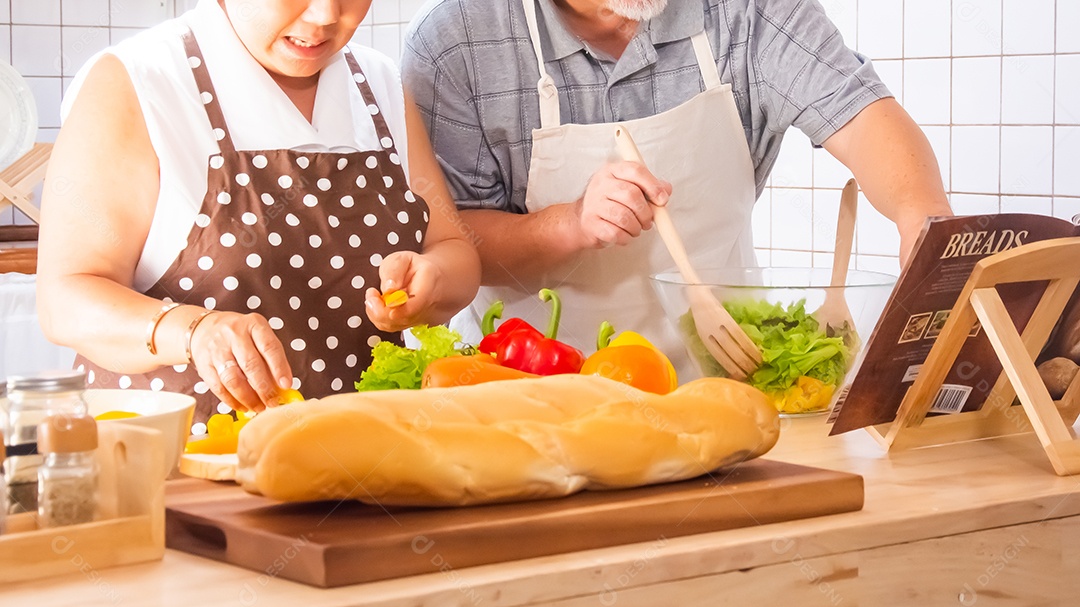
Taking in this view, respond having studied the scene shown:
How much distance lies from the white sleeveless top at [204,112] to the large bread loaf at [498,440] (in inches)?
27.3

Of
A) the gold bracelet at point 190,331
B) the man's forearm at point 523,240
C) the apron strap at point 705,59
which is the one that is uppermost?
the apron strap at point 705,59

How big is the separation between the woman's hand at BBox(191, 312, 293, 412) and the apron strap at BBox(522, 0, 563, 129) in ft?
2.63

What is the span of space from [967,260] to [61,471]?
0.84 metres

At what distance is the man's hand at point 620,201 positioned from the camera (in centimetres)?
159

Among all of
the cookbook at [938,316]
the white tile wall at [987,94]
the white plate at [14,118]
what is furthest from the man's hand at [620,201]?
the white plate at [14,118]

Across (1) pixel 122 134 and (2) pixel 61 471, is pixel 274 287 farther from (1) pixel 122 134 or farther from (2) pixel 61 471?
(2) pixel 61 471

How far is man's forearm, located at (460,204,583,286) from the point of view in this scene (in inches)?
70.9

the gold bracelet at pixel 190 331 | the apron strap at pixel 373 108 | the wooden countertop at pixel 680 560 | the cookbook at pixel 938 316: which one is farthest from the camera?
the apron strap at pixel 373 108

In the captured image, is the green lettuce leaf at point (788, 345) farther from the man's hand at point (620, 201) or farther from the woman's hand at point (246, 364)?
the woman's hand at point (246, 364)

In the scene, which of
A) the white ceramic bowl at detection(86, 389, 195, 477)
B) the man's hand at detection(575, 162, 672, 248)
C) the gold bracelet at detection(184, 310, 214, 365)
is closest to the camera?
the white ceramic bowl at detection(86, 389, 195, 477)

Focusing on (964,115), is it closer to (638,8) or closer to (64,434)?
(638,8)

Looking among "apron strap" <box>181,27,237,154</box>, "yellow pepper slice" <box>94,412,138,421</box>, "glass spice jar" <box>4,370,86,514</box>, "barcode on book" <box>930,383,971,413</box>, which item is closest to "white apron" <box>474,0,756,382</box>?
"apron strap" <box>181,27,237,154</box>

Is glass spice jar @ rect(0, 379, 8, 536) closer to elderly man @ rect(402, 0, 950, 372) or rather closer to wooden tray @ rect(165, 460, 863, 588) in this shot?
wooden tray @ rect(165, 460, 863, 588)

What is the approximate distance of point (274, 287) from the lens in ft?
5.21
